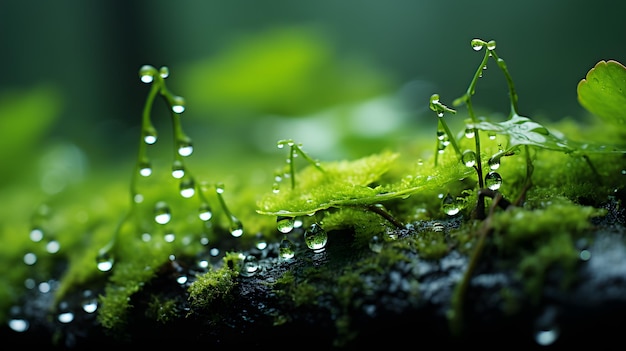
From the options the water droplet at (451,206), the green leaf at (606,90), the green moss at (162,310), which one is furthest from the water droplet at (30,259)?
the green leaf at (606,90)

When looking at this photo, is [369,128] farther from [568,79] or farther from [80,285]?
[568,79]

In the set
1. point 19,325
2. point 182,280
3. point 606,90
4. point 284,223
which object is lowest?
point 19,325

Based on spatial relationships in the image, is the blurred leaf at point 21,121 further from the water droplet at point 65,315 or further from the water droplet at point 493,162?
the water droplet at point 493,162

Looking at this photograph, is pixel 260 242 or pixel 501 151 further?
pixel 260 242

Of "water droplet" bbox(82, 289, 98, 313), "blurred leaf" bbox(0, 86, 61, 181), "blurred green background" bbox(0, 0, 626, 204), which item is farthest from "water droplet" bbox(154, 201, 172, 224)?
"blurred leaf" bbox(0, 86, 61, 181)

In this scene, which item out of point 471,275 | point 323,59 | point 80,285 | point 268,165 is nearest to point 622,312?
point 471,275

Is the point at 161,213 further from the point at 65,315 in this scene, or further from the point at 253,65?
the point at 253,65

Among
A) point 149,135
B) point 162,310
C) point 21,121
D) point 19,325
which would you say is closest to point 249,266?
point 162,310
